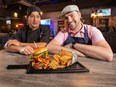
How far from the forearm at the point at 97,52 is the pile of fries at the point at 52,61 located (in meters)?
0.36

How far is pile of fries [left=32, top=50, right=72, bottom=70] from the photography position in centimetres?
96

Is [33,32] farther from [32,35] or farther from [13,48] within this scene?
[13,48]

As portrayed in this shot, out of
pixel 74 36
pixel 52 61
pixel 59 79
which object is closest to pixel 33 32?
pixel 74 36

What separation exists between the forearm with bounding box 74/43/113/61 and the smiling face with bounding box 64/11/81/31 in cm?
37

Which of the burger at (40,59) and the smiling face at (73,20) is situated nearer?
the burger at (40,59)

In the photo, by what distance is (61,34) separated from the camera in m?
1.78

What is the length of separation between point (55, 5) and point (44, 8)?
3.13ft

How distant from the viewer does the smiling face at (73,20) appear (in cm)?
168

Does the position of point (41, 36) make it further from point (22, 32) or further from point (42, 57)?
point (42, 57)

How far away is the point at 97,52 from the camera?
1.30 metres

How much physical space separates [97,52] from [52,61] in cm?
48

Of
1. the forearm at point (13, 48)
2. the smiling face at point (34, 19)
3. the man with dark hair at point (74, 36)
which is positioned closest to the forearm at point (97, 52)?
the man with dark hair at point (74, 36)

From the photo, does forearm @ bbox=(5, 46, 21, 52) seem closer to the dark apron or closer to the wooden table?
the dark apron

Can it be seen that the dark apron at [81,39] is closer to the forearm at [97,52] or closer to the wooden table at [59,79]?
the forearm at [97,52]
